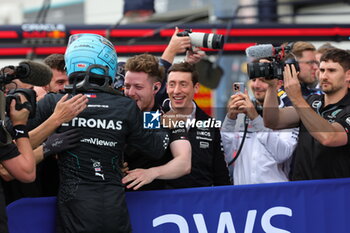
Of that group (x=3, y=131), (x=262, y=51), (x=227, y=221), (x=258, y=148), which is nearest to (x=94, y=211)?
(x=3, y=131)

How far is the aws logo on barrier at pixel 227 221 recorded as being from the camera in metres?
4.15

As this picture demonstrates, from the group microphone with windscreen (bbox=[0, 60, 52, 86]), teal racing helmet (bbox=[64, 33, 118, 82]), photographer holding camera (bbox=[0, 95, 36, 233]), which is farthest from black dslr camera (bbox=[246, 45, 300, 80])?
photographer holding camera (bbox=[0, 95, 36, 233])

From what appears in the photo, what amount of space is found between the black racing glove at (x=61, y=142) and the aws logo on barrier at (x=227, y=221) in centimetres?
88

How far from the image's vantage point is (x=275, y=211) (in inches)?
169

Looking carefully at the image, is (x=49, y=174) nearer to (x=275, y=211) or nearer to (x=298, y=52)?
(x=275, y=211)

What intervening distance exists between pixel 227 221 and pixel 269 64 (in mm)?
1036

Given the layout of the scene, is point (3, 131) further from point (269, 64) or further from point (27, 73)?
point (269, 64)

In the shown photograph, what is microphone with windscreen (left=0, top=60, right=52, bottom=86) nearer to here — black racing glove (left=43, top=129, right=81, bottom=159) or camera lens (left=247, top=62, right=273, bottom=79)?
black racing glove (left=43, top=129, right=81, bottom=159)

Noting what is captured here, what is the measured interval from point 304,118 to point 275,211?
630 millimetres

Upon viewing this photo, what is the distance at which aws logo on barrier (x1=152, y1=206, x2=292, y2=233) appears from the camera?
13.6 ft

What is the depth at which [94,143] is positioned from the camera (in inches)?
140

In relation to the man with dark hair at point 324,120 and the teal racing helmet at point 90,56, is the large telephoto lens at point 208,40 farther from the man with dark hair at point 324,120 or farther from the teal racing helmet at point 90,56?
the teal racing helmet at point 90,56

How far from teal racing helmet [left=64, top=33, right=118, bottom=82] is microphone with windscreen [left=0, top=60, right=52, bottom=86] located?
14cm

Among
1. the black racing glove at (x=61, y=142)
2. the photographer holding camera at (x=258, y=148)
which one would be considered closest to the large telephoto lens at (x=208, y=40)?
the photographer holding camera at (x=258, y=148)
